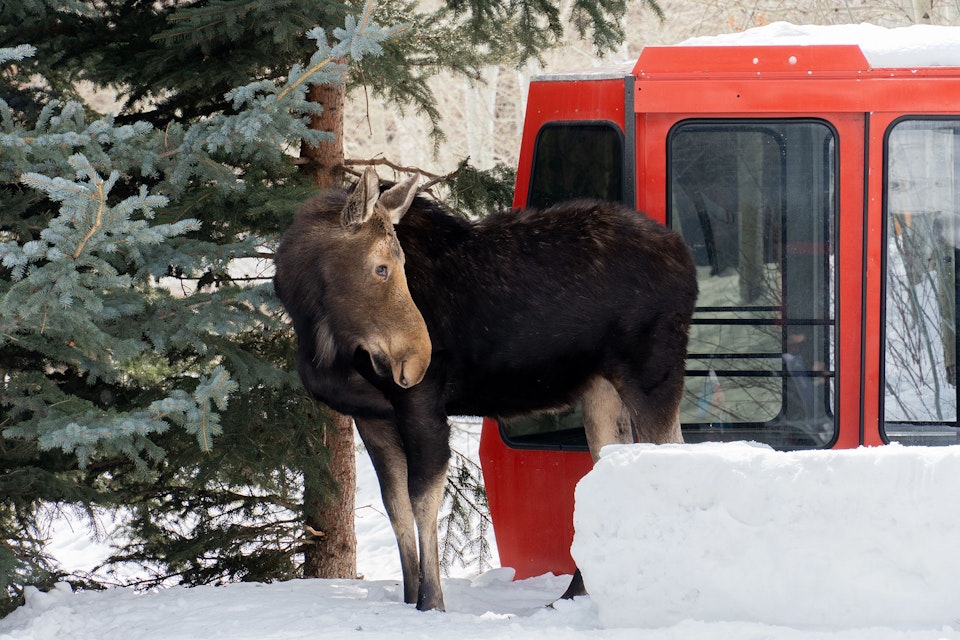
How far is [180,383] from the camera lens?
6.33 m

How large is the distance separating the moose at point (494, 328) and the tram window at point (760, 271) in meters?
0.79

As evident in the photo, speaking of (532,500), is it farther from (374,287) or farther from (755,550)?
(755,550)

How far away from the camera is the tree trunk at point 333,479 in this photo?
7613 millimetres

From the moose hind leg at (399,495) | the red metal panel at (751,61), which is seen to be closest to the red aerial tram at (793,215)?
the red metal panel at (751,61)

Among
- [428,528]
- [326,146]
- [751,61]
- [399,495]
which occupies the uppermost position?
[751,61]

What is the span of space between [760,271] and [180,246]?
9.79 feet

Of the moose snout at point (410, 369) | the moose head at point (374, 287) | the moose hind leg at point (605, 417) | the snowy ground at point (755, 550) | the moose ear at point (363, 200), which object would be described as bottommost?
the snowy ground at point (755, 550)

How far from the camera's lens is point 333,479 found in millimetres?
7352

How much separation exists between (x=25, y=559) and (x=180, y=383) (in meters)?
1.22

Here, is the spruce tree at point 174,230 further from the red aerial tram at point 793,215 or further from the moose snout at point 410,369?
the red aerial tram at point 793,215

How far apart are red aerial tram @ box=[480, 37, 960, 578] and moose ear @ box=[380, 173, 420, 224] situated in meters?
1.57

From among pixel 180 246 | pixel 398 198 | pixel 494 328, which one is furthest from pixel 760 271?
pixel 180 246

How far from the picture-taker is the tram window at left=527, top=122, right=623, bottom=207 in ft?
19.6

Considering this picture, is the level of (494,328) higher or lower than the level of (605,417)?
higher
